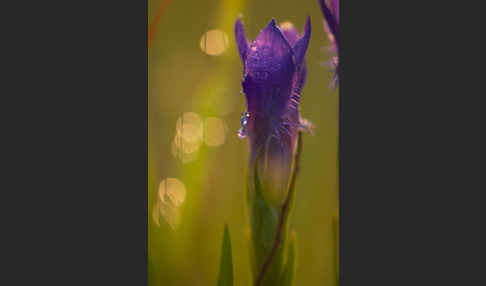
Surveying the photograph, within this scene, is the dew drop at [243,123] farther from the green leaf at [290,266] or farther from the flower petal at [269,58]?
the green leaf at [290,266]

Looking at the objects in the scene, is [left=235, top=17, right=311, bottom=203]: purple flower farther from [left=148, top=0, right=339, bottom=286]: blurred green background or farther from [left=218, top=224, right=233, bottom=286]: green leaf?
[left=218, top=224, right=233, bottom=286]: green leaf

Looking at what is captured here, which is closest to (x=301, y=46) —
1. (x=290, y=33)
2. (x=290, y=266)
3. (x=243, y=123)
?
(x=290, y=33)

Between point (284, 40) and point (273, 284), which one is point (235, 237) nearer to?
point (273, 284)

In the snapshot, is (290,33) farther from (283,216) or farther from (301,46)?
(283,216)

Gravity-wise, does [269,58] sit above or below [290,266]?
above

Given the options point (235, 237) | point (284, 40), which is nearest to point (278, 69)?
point (284, 40)

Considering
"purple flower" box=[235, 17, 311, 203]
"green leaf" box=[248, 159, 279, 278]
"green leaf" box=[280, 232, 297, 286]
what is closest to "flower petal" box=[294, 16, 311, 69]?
"purple flower" box=[235, 17, 311, 203]
